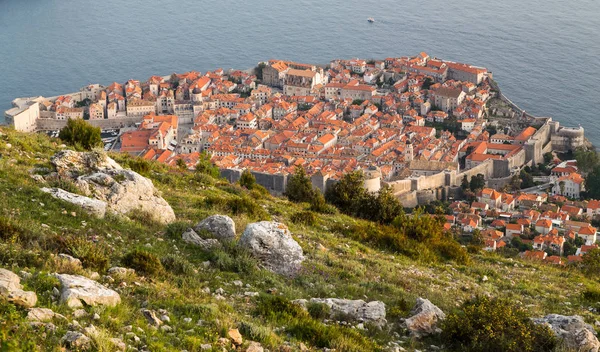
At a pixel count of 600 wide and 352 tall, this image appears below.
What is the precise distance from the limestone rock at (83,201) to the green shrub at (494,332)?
10.6 feet

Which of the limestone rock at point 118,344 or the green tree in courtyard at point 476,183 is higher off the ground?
the limestone rock at point 118,344

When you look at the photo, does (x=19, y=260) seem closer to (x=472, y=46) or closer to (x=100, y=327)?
(x=100, y=327)

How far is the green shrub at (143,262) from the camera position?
5.68 metres

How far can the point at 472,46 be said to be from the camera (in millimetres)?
49125

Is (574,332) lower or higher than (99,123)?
higher

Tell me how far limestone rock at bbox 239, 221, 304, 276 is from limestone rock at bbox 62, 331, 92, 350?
263cm

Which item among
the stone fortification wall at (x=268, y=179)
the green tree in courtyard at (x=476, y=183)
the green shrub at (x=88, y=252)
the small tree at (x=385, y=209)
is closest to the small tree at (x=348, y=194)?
the small tree at (x=385, y=209)

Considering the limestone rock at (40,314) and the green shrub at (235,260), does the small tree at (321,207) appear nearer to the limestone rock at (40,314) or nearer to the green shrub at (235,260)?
the green shrub at (235,260)

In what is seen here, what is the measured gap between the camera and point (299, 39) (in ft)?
170

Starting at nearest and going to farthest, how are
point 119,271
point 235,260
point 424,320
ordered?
point 119,271
point 424,320
point 235,260

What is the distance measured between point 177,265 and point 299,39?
46914mm

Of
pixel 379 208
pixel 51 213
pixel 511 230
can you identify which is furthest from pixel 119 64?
pixel 51 213

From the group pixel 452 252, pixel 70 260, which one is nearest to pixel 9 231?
pixel 70 260

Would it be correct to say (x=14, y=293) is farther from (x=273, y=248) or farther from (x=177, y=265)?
(x=273, y=248)
